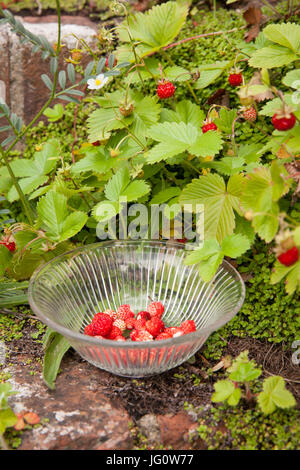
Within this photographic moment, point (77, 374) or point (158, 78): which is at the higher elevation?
point (158, 78)

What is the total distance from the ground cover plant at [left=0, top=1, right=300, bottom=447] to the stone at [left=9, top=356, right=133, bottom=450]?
56mm

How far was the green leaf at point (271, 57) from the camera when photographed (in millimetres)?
1534

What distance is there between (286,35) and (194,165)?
19.5 inches

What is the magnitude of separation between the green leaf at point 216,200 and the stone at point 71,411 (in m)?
0.52

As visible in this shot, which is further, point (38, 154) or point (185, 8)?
point (38, 154)

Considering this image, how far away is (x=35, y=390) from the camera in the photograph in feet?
4.04

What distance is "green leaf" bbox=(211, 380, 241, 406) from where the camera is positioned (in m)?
1.11

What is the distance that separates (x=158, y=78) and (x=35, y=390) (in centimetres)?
114

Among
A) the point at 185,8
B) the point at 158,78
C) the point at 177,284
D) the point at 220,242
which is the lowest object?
the point at 177,284

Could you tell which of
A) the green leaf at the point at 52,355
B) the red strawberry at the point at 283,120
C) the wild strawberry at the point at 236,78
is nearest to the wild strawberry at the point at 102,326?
the green leaf at the point at 52,355

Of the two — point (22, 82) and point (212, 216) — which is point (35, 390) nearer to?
point (212, 216)

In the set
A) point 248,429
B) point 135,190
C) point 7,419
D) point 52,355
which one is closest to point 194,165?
point 135,190

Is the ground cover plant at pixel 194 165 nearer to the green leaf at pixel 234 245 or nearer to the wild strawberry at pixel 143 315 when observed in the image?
the green leaf at pixel 234 245
